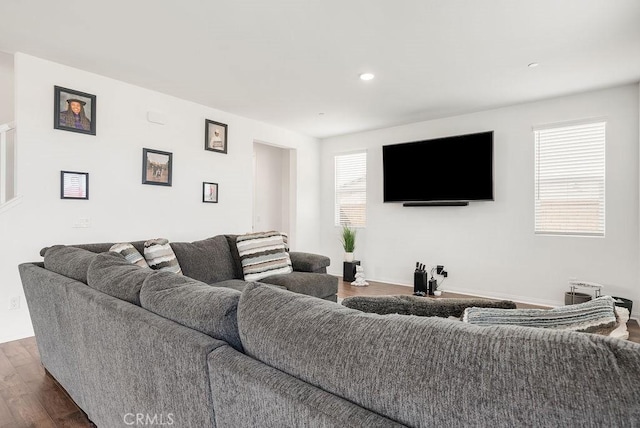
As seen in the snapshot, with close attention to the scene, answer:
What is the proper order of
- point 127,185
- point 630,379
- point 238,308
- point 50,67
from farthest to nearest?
point 127,185, point 50,67, point 238,308, point 630,379

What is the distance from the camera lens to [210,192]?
442cm

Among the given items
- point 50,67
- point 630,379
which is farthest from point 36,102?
point 630,379

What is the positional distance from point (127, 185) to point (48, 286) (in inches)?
80.5

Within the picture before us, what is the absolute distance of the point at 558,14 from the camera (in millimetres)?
2322

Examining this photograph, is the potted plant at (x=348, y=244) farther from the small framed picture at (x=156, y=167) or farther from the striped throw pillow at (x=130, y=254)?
the striped throw pillow at (x=130, y=254)

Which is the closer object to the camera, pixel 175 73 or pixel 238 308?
pixel 238 308

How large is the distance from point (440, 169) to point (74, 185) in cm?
430

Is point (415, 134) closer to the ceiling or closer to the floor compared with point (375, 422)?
closer to the ceiling

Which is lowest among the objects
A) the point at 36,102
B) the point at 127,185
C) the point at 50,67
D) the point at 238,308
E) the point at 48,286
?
the point at 48,286

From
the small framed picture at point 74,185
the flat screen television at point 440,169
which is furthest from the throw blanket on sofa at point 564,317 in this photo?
the flat screen television at point 440,169

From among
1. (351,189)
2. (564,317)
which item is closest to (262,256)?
(564,317)

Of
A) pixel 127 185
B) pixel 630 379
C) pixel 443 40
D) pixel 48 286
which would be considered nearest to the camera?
pixel 630 379

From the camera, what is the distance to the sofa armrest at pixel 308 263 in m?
3.55

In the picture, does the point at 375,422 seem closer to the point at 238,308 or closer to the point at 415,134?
the point at 238,308
